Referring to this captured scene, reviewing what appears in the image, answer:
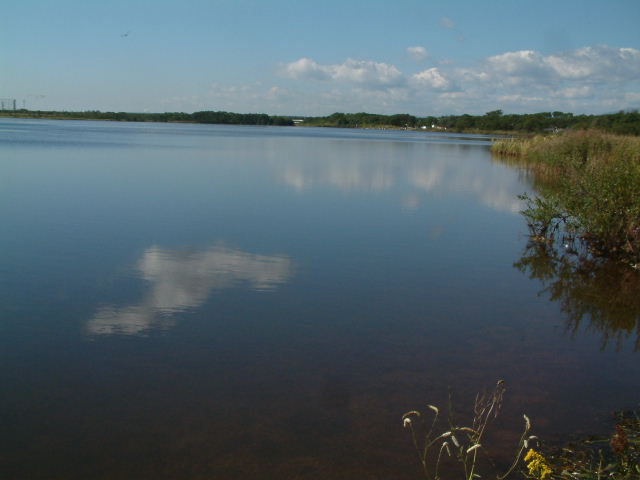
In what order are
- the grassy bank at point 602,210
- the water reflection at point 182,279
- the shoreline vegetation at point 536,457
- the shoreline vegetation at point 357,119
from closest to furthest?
the shoreline vegetation at point 536,457 < the water reflection at point 182,279 < the grassy bank at point 602,210 < the shoreline vegetation at point 357,119

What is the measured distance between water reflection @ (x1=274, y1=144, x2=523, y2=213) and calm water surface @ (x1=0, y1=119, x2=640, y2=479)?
18.6 ft

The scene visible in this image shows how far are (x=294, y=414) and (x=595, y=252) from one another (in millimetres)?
7775

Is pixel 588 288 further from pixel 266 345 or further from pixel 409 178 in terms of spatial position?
pixel 409 178

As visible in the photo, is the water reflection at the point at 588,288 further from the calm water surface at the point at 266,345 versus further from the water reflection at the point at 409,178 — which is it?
the water reflection at the point at 409,178

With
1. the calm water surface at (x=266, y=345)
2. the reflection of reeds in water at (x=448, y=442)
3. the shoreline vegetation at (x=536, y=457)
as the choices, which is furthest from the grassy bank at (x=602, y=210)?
the reflection of reeds in water at (x=448, y=442)

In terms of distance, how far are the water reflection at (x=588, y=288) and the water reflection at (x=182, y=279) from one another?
12.3 ft

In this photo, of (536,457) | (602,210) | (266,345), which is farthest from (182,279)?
(602,210)

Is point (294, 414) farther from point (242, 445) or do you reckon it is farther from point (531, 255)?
point (531, 255)

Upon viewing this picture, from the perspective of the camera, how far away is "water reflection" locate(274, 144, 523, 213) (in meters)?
17.4

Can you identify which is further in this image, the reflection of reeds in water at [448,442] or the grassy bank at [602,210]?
the grassy bank at [602,210]

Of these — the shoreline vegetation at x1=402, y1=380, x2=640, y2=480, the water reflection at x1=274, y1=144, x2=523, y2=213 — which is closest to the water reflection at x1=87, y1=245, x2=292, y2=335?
the shoreline vegetation at x1=402, y1=380, x2=640, y2=480

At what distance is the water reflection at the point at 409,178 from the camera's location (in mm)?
17438

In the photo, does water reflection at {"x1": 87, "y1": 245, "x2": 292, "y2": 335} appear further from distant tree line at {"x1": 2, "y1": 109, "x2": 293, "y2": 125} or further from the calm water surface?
distant tree line at {"x1": 2, "y1": 109, "x2": 293, "y2": 125}

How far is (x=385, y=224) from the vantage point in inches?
476
